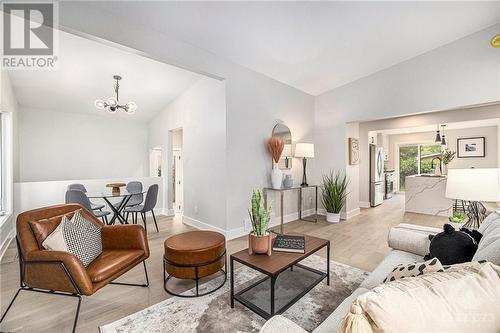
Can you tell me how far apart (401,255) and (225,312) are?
5.15ft

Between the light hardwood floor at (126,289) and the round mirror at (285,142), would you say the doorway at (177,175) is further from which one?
the round mirror at (285,142)

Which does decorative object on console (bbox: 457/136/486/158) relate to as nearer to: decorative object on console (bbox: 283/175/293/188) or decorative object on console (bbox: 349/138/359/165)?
decorative object on console (bbox: 349/138/359/165)

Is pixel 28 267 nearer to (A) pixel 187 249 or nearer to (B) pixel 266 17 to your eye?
(A) pixel 187 249

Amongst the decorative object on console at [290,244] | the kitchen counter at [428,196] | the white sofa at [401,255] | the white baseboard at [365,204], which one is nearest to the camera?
the white sofa at [401,255]

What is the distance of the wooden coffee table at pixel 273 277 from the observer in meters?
1.72

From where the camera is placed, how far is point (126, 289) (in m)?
2.28

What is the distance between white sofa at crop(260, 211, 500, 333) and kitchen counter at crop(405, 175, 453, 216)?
12.9 feet

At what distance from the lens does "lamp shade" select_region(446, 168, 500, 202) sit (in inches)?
71.2

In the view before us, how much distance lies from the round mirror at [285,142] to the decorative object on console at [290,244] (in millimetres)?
2452

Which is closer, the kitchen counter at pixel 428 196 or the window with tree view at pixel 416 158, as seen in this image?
the kitchen counter at pixel 428 196

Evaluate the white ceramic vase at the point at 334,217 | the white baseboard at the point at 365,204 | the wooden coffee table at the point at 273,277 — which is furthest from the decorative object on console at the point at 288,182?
the white baseboard at the point at 365,204

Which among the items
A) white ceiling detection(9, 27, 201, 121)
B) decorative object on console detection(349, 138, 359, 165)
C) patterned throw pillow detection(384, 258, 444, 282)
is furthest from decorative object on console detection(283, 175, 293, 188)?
patterned throw pillow detection(384, 258, 444, 282)

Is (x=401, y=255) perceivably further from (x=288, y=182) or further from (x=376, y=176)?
(x=376, y=176)

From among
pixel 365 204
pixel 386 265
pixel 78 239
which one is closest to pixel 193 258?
pixel 78 239
